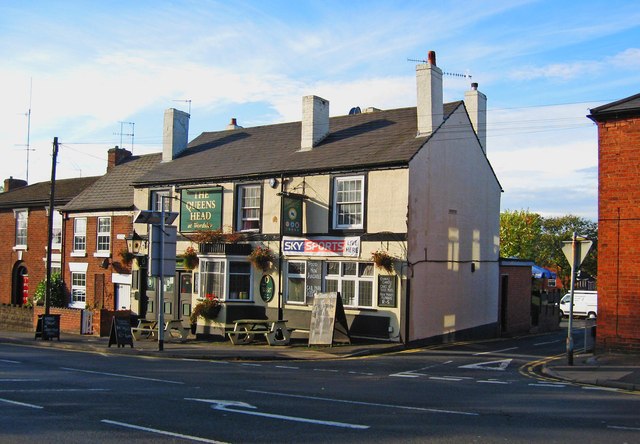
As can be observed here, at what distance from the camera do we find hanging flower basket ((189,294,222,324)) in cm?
2523

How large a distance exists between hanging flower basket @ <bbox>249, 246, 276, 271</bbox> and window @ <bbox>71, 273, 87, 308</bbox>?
1204cm

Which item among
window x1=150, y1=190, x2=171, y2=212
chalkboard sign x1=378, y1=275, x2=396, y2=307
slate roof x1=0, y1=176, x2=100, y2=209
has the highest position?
slate roof x1=0, y1=176, x2=100, y2=209

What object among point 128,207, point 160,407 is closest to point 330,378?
point 160,407

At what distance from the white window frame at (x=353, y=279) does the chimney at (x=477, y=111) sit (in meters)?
8.27

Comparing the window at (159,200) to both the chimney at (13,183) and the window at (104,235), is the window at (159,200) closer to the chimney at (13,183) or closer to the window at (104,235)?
the window at (104,235)

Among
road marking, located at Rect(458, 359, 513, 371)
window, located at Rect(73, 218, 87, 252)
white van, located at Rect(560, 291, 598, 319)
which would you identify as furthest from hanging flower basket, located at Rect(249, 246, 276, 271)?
white van, located at Rect(560, 291, 598, 319)

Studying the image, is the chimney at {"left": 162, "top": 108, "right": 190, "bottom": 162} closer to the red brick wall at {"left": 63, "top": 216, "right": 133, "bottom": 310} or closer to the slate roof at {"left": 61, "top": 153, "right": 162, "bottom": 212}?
the slate roof at {"left": 61, "top": 153, "right": 162, "bottom": 212}

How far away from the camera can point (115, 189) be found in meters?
33.7

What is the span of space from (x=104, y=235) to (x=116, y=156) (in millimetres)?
6239

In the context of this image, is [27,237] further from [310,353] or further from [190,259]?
[310,353]

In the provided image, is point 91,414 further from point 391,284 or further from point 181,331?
point 181,331

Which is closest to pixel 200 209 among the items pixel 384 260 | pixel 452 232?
pixel 384 260

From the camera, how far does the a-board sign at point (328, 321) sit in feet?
72.5

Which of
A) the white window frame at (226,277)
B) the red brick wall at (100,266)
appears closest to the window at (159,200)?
the red brick wall at (100,266)
